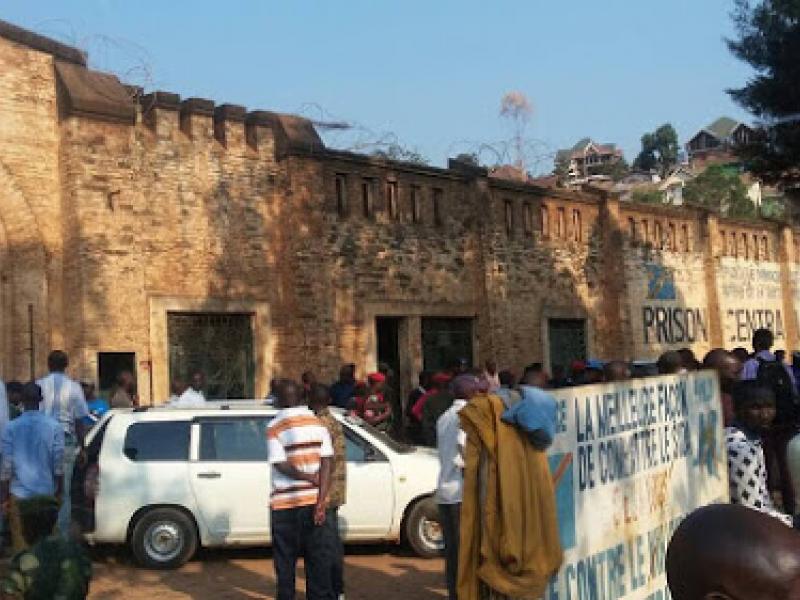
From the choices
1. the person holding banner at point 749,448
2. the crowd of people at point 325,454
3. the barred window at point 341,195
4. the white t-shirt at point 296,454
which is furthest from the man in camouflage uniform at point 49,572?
the barred window at point 341,195

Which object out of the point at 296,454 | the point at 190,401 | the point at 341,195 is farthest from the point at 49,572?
the point at 341,195

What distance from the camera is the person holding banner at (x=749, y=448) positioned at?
547 centimetres

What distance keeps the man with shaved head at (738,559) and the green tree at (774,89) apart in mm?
18070

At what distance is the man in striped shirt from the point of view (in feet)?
23.1

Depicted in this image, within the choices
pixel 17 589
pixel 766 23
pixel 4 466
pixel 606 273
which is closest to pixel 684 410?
pixel 17 589

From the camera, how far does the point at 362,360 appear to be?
57.1 feet

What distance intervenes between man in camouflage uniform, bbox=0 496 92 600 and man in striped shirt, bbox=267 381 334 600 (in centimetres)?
235

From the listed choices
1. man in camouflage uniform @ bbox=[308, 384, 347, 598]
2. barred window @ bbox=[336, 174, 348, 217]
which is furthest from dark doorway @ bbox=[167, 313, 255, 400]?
man in camouflage uniform @ bbox=[308, 384, 347, 598]

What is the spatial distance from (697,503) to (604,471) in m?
1.26

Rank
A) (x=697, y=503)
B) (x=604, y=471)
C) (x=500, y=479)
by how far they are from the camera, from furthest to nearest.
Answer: (x=697, y=503) → (x=604, y=471) → (x=500, y=479)

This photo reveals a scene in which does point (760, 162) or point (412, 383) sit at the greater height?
point (760, 162)

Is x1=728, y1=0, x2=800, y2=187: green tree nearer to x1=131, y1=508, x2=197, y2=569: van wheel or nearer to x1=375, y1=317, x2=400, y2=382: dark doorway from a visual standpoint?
x1=375, y1=317, x2=400, y2=382: dark doorway

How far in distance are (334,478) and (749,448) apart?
3180mm

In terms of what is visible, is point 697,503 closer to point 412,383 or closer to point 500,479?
point 500,479
